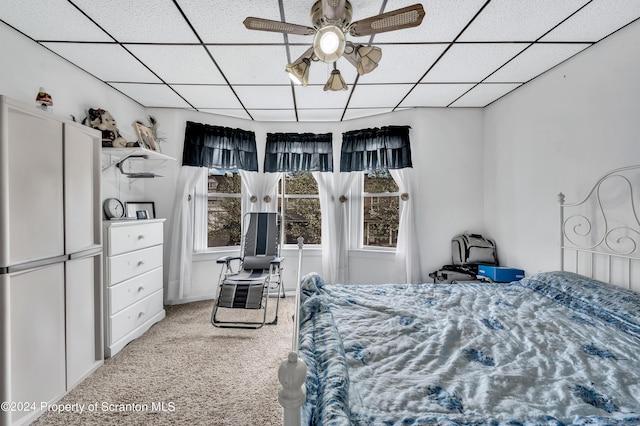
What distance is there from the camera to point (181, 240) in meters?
3.48

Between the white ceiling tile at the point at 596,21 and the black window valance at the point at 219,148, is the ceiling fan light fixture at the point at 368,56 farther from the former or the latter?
the black window valance at the point at 219,148

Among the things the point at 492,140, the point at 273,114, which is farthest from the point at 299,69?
the point at 492,140

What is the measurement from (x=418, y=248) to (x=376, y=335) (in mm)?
2345

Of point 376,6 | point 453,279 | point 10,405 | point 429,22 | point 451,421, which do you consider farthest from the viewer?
point 453,279

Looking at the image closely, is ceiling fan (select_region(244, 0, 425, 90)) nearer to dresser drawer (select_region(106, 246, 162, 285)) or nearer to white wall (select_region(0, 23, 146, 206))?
white wall (select_region(0, 23, 146, 206))

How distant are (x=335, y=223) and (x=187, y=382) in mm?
2440

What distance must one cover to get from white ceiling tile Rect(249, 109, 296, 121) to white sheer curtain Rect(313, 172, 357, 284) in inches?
33.2

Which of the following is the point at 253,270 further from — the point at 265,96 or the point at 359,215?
the point at 265,96

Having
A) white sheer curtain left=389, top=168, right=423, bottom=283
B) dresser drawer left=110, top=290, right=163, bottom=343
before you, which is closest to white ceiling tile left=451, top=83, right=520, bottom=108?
white sheer curtain left=389, top=168, right=423, bottom=283

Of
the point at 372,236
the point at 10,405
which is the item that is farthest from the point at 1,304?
the point at 372,236

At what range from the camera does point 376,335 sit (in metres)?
1.35

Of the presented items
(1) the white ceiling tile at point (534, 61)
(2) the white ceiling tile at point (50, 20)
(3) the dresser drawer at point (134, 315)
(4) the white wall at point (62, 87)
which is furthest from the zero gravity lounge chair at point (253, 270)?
(1) the white ceiling tile at point (534, 61)

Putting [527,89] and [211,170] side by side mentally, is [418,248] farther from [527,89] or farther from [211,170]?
[211,170]

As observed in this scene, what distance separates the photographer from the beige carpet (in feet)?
5.43
